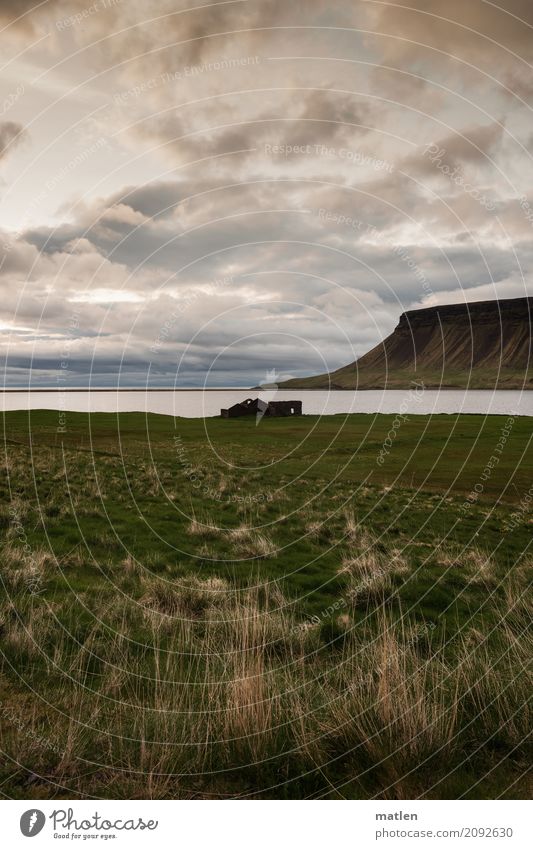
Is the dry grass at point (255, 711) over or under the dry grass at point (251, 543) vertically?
over

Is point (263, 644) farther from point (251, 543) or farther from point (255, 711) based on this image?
point (251, 543)

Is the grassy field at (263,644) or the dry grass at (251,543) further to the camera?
the dry grass at (251,543)

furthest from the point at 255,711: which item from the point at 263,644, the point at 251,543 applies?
the point at 251,543

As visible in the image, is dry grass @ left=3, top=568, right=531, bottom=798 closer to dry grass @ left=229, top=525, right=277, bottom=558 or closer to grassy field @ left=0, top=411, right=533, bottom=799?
grassy field @ left=0, top=411, right=533, bottom=799

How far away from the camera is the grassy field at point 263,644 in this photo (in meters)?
4.14

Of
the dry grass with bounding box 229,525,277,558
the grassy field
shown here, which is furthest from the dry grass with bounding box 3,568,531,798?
the dry grass with bounding box 229,525,277,558

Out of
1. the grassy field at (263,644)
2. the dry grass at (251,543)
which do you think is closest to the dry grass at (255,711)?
the grassy field at (263,644)

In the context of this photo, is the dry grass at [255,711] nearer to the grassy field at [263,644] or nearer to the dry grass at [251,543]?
the grassy field at [263,644]

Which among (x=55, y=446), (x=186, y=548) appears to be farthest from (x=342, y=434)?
(x=186, y=548)

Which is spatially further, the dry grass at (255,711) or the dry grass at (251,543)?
the dry grass at (251,543)

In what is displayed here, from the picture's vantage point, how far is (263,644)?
6449mm

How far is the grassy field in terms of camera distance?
163 inches
